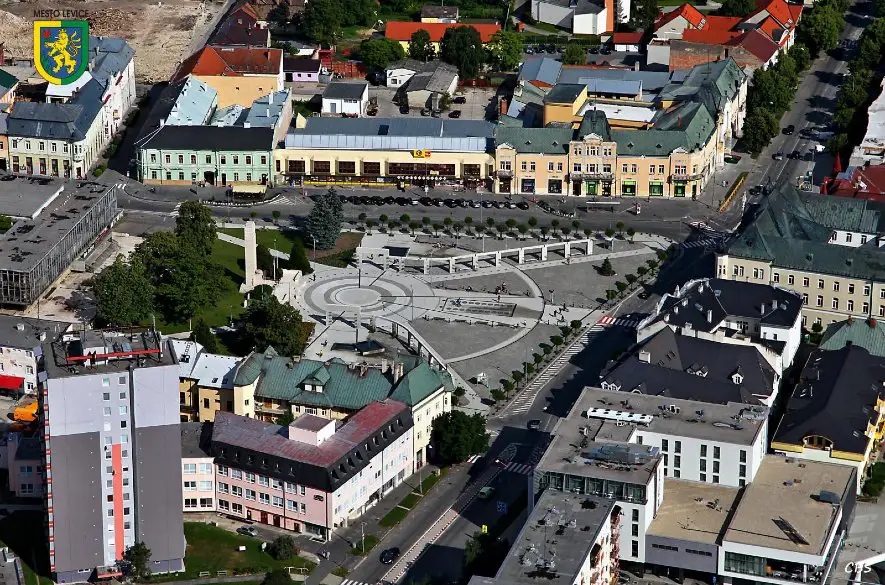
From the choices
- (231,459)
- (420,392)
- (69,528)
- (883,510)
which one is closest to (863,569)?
(883,510)

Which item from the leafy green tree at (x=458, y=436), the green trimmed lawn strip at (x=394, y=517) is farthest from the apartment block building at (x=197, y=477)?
the leafy green tree at (x=458, y=436)

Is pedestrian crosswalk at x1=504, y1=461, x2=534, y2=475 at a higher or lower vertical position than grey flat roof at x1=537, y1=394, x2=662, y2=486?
lower

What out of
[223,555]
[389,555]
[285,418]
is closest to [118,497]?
[223,555]

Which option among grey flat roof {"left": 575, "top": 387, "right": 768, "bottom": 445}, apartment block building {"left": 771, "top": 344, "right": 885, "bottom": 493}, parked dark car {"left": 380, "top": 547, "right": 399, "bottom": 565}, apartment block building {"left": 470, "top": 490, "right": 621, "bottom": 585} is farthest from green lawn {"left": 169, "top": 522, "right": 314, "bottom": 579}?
apartment block building {"left": 771, "top": 344, "right": 885, "bottom": 493}

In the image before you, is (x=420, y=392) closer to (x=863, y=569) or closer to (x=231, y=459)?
(x=231, y=459)

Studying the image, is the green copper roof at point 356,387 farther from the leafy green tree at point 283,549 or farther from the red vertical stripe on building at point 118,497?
the red vertical stripe on building at point 118,497

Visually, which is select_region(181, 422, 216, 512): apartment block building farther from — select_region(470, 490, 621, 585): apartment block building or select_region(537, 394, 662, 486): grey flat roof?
select_region(470, 490, 621, 585): apartment block building
